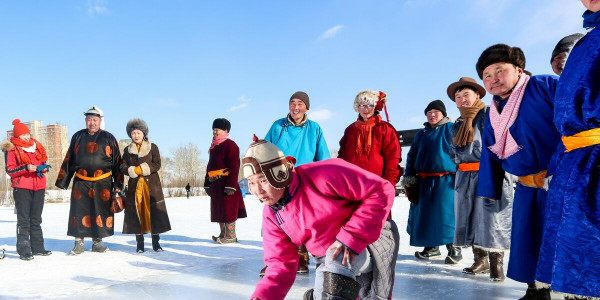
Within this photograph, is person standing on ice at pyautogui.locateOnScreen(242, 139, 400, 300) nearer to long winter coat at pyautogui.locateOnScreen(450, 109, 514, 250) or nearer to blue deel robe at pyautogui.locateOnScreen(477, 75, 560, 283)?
blue deel robe at pyautogui.locateOnScreen(477, 75, 560, 283)

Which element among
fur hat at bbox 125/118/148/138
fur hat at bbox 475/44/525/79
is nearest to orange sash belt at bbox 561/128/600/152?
fur hat at bbox 475/44/525/79

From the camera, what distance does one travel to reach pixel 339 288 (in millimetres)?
1703

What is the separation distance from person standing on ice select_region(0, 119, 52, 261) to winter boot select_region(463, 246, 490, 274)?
463 cm

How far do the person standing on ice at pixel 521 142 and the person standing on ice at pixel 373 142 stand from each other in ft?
3.85

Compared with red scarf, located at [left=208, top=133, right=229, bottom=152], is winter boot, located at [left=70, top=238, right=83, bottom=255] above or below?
below

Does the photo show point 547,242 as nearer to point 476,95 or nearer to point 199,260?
point 476,95

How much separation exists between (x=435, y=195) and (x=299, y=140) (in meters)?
1.51

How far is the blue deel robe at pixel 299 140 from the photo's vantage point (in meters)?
3.99

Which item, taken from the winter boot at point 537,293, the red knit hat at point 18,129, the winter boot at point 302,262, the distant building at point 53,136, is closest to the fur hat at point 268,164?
the winter boot at point 537,293

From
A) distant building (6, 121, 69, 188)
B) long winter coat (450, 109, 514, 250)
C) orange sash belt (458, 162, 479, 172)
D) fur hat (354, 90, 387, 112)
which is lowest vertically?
long winter coat (450, 109, 514, 250)

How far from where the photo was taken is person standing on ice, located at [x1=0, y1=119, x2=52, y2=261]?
191 inches

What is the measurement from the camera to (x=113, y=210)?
5.25m

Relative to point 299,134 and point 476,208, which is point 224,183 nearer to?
point 299,134

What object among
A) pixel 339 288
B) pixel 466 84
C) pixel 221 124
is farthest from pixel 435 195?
pixel 221 124
